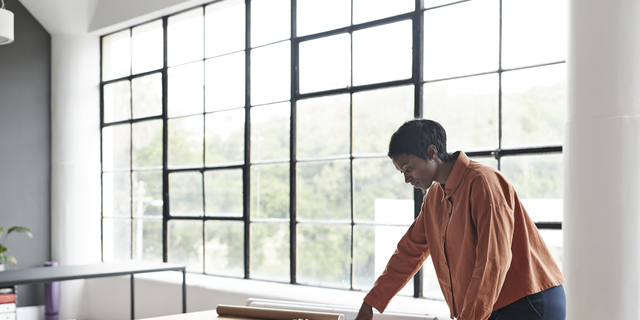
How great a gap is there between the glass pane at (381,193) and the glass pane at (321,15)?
3.22ft

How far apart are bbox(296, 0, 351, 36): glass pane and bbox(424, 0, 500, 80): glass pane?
63 centimetres

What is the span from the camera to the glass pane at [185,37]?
4766mm

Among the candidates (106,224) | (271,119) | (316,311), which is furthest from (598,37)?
(106,224)

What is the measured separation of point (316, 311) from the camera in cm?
222

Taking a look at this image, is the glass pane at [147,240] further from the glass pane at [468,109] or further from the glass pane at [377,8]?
the glass pane at [468,109]

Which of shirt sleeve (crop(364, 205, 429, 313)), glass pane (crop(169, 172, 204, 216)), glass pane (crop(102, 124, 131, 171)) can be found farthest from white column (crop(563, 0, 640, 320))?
glass pane (crop(102, 124, 131, 171))

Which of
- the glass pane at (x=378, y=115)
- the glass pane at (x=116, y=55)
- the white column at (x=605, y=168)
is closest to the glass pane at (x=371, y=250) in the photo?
the glass pane at (x=378, y=115)

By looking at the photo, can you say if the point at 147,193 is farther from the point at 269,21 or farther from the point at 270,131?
the point at 269,21

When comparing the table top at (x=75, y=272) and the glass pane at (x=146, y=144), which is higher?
the glass pane at (x=146, y=144)

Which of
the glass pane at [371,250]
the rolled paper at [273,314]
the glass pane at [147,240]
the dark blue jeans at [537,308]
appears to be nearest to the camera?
the dark blue jeans at [537,308]

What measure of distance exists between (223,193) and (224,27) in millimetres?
1356

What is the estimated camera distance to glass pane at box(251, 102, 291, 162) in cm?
416

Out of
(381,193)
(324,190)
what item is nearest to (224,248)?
(324,190)

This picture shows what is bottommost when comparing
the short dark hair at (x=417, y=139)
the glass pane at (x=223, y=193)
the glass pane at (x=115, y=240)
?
the glass pane at (x=115, y=240)
